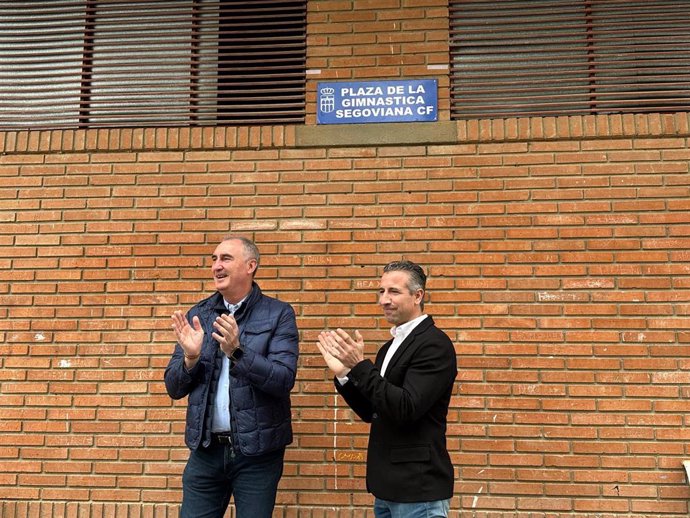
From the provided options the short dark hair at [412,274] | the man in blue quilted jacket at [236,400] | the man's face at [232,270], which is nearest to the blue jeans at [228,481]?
the man in blue quilted jacket at [236,400]

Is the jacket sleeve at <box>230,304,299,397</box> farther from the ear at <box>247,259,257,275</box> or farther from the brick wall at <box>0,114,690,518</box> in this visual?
the brick wall at <box>0,114,690,518</box>

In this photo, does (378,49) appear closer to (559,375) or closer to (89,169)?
(89,169)

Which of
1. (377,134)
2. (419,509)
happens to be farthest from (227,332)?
(377,134)

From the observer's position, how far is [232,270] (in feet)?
11.0

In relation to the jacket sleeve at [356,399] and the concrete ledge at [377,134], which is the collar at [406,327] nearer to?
the jacket sleeve at [356,399]

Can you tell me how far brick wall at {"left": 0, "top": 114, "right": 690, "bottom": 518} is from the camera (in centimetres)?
400

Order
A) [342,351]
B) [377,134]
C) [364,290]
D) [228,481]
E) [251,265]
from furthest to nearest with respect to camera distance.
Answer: [377,134] < [364,290] < [251,265] < [228,481] < [342,351]

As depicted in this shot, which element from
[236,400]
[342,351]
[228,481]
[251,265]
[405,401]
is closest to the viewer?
[405,401]

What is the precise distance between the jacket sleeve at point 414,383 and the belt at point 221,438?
669mm

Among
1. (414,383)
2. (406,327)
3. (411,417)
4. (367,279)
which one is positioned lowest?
(411,417)

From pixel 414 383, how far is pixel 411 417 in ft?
0.48

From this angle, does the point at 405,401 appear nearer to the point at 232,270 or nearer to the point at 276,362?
the point at 276,362

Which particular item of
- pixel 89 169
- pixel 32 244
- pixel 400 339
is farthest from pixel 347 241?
pixel 32 244

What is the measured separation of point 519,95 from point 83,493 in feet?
12.6
